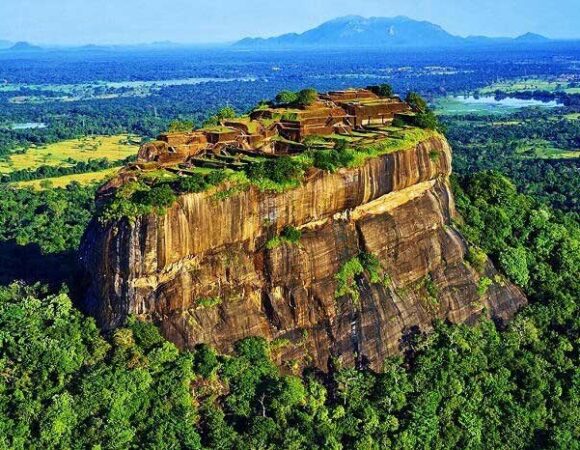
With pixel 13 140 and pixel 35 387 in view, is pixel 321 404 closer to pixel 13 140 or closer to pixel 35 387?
pixel 35 387

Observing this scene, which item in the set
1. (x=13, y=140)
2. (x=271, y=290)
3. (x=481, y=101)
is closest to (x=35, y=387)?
(x=271, y=290)

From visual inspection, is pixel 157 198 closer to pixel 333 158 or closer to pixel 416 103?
pixel 333 158

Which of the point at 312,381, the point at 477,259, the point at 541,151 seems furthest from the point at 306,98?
the point at 541,151

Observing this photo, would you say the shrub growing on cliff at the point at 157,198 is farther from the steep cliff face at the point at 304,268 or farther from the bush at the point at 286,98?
the bush at the point at 286,98

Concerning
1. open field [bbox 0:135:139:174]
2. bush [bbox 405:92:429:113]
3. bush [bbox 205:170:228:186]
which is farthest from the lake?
bush [bbox 205:170:228:186]

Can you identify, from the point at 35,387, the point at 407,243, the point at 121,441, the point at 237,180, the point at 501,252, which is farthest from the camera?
the point at 501,252

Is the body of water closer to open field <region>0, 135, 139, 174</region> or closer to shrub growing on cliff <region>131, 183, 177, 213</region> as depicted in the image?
open field <region>0, 135, 139, 174</region>

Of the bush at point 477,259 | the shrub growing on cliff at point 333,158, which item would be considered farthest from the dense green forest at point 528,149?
the shrub growing on cliff at point 333,158
